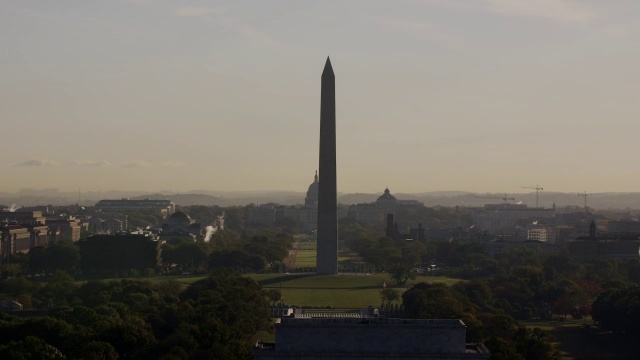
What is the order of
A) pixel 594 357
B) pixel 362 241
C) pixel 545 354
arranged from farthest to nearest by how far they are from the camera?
pixel 362 241, pixel 594 357, pixel 545 354

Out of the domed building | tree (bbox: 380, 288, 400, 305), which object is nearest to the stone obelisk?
tree (bbox: 380, 288, 400, 305)

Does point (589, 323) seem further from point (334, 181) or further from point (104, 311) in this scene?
point (104, 311)

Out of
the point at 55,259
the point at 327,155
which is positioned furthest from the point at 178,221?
the point at 327,155

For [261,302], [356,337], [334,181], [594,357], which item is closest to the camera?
[356,337]

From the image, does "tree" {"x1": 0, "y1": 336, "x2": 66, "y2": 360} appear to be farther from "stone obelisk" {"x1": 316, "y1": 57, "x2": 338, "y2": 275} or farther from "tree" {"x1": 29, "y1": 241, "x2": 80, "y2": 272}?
"tree" {"x1": 29, "y1": 241, "x2": 80, "y2": 272}

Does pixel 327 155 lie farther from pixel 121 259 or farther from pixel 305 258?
pixel 305 258

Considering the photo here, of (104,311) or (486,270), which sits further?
(486,270)

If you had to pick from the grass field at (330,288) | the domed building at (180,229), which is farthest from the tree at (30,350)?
the domed building at (180,229)

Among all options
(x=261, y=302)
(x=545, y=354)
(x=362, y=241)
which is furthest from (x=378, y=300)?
(x=362, y=241)
